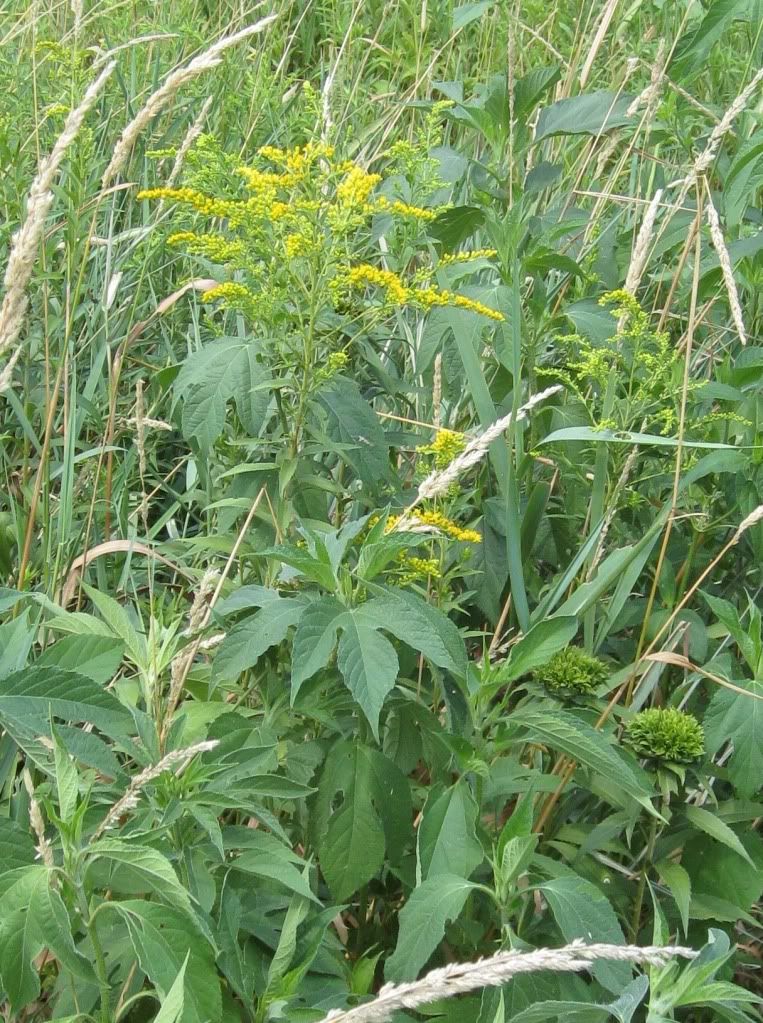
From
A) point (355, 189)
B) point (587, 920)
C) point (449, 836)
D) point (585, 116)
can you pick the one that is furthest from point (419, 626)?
point (585, 116)

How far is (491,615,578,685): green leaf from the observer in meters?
1.39

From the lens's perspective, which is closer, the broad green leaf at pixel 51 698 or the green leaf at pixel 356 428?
the broad green leaf at pixel 51 698

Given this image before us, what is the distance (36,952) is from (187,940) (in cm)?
14

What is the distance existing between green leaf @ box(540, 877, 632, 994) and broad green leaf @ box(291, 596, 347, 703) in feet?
1.20

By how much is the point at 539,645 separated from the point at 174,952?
0.55 m

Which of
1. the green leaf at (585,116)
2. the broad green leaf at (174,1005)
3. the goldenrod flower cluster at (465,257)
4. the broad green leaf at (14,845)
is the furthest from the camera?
the green leaf at (585,116)

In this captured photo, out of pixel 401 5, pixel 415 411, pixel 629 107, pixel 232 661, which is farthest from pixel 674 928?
pixel 401 5

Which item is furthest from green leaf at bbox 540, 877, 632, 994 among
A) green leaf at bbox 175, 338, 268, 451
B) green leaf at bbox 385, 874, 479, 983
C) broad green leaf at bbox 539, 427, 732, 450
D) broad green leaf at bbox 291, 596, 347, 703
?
green leaf at bbox 175, 338, 268, 451

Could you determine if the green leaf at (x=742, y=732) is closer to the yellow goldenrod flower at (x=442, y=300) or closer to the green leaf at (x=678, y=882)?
the green leaf at (x=678, y=882)

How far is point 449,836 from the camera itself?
4.41 feet

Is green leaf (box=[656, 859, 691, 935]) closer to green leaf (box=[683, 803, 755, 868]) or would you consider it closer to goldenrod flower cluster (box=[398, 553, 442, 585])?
green leaf (box=[683, 803, 755, 868])

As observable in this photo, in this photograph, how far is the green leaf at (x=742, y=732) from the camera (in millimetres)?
1513

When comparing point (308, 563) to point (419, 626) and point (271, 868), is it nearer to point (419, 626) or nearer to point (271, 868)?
point (419, 626)

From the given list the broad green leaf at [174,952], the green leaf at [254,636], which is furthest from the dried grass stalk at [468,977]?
the green leaf at [254,636]
